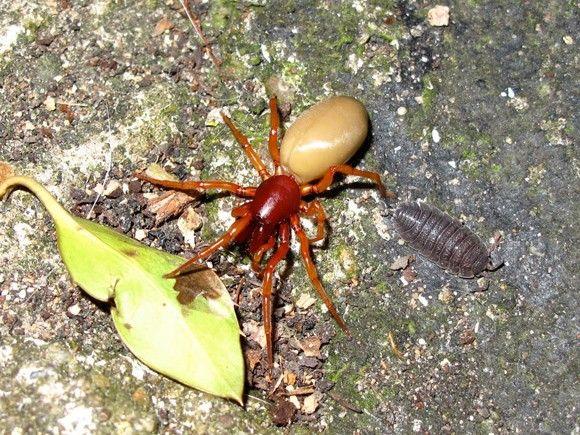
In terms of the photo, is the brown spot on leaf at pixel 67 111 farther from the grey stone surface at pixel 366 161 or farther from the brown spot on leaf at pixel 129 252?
the brown spot on leaf at pixel 129 252

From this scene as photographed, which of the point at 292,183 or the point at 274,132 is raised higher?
the point at 274,132

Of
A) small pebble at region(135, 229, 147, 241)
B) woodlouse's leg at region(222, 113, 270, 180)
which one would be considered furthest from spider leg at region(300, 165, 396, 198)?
small pebble at region(135, 229, 147, 241)

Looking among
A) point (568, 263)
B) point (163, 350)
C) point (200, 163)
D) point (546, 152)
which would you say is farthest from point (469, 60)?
point (163, 350)

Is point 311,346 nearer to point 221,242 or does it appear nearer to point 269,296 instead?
A: point 269,296

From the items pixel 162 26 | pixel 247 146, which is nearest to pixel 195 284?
pixel 247 146

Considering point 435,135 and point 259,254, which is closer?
point 259,254

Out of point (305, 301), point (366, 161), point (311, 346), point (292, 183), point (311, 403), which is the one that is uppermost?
point (292, 183)

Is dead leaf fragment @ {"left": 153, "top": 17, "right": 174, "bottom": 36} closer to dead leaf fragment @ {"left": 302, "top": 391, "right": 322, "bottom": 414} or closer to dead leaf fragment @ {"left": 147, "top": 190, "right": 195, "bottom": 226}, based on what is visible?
dead leaf fragment @ {"left": 147, "top": 190, "right": 195, "bottom": 226}
